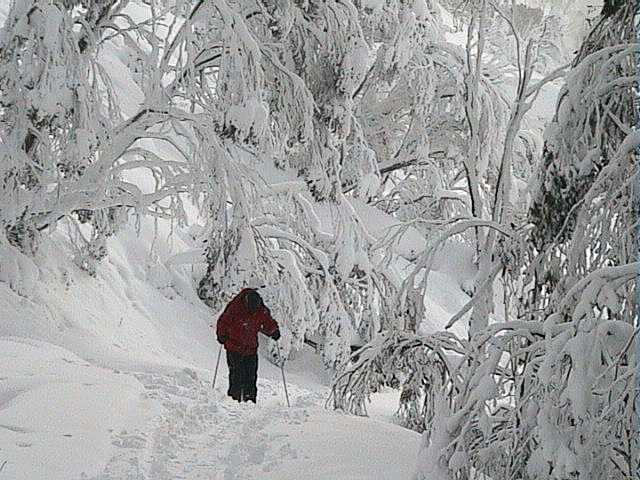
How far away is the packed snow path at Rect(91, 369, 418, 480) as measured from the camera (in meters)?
5.12

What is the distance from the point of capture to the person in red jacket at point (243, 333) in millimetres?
9172

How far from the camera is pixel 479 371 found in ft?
12.5

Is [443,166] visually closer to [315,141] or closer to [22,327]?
[315,141]

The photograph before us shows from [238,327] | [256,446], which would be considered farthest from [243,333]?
[256,446]

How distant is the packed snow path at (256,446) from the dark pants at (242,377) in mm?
1401

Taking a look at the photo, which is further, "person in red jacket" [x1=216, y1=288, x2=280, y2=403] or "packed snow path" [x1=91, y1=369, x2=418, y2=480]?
"person in red jacket" [x1=216, y1=288, x2=280, y2=403]

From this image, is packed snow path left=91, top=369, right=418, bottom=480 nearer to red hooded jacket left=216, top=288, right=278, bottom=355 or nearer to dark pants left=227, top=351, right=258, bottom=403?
dark pants left=227, top=351, right=258, bottom=403

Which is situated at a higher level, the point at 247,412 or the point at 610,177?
the point at 610,177

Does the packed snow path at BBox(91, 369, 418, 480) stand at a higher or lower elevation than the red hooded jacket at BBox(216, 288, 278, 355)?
lower

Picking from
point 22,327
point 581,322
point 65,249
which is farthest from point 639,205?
point 65,249

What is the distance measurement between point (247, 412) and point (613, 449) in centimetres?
498

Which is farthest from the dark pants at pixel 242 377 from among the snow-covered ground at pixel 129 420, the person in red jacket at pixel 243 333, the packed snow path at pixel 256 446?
the packed snow path at pixel 256 446

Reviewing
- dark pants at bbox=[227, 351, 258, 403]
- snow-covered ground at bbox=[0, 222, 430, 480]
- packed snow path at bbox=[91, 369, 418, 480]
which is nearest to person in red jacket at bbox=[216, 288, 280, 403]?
dark pants at bbox=[227, 351, 258, 403]

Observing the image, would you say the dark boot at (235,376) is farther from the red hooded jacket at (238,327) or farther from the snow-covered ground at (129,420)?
the snow-covered ground at (129,420)
